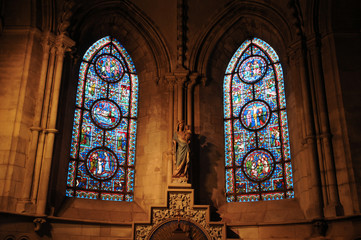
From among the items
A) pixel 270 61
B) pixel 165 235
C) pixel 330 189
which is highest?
pixel 270 61

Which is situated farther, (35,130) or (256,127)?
(256,127)

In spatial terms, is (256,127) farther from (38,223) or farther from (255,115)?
(38,223)

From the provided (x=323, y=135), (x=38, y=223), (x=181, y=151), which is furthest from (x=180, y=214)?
(x=323, y=135)

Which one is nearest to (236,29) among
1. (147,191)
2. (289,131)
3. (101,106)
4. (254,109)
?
(254,109)

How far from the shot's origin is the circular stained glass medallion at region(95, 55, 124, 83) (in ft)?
46.9

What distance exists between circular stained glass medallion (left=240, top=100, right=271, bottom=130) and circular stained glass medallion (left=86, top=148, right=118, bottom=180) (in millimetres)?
3977

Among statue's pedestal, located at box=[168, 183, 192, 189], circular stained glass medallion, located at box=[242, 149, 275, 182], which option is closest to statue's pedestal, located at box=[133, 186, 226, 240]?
statue's pedestal, located at box=[168, 183, 192, 189]

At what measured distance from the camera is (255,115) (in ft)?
45.4

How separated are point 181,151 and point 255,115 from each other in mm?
2880

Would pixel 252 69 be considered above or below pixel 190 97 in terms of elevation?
above

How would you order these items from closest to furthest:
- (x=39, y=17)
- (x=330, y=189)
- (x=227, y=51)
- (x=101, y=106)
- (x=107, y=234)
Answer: (x=330, y=189) < (x=107, y=234) < (x=39, y=17) < (x=101, y=106) < (x=227, y=51)

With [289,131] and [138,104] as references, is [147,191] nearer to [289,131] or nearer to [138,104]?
[138,104]

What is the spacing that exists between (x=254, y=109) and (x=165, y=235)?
479cm

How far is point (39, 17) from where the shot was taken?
12.5 meters
